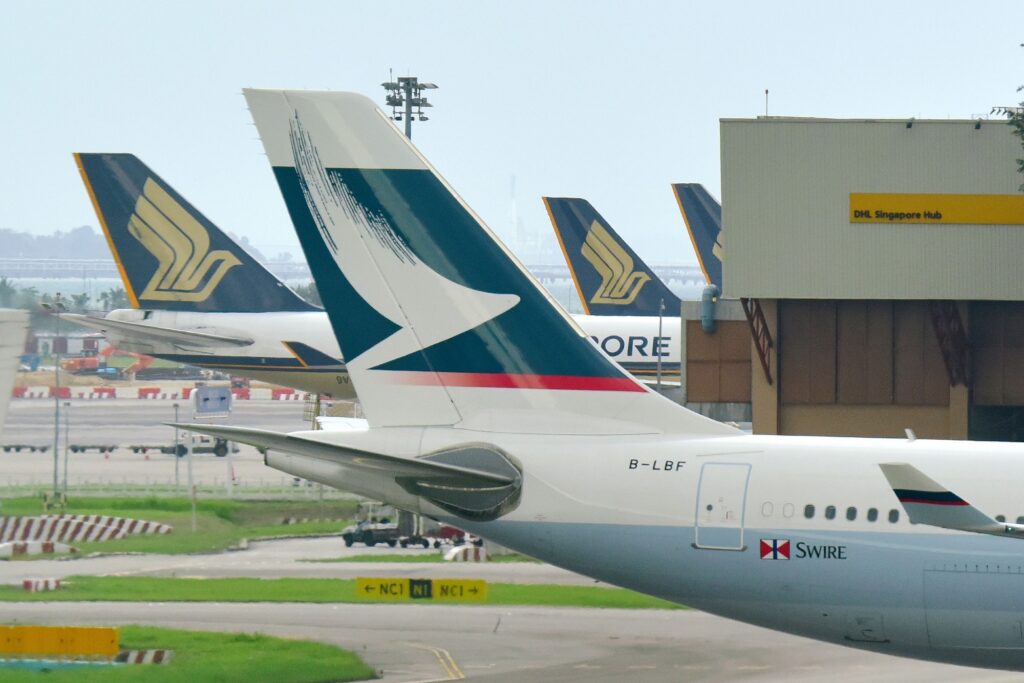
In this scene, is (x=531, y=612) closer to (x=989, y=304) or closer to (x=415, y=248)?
(x=415, y=248)

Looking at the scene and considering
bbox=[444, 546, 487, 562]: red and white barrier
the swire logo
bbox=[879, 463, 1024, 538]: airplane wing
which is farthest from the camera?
bbox=[444, 546, 487, 562]: red and white barrier

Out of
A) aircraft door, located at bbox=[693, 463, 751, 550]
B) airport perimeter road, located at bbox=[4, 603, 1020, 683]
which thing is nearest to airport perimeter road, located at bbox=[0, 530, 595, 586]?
airport perimeter road, located at bbox=[4, 603, 1020, 683]

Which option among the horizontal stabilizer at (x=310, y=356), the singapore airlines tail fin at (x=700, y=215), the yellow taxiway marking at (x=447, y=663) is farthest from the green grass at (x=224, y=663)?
the singapore airlines tail fin at (x=700, y=215)

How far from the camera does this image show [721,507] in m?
23.0

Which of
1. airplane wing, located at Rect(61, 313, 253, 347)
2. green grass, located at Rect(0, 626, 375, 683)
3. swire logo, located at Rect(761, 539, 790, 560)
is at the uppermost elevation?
airplane wing, located at Rect(61, 313, 253, 347)

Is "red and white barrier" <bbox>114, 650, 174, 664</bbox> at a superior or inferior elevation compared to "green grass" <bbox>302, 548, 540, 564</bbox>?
superior

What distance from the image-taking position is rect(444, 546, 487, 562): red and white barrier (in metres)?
45.1

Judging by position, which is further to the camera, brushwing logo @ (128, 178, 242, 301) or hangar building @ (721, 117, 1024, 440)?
brushwing logo @ (128, 178, 242, 301)

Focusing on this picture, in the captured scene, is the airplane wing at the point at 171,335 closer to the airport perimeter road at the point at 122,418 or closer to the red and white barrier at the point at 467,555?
the red and white barrier at the point at 467,555

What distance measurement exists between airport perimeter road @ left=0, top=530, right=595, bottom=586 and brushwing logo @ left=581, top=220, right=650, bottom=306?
2523 cm

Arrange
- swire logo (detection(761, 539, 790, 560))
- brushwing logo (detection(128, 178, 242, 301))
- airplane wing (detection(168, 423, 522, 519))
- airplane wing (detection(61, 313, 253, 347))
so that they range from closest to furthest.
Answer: airplane wing (detection(168, 423, 522, 519))
swire logo (detection(761, 539, 790, 560))
brushwing logo (detection(128, 178, 242, 301))
airplane wing (detection(61, 313, 253, 347))

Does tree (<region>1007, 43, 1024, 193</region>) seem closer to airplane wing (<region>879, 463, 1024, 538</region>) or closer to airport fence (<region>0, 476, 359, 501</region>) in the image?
airplane wing (<region>879, 463, 1024, 538</region>)

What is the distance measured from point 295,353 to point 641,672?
34847mm

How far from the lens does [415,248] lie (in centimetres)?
2408
